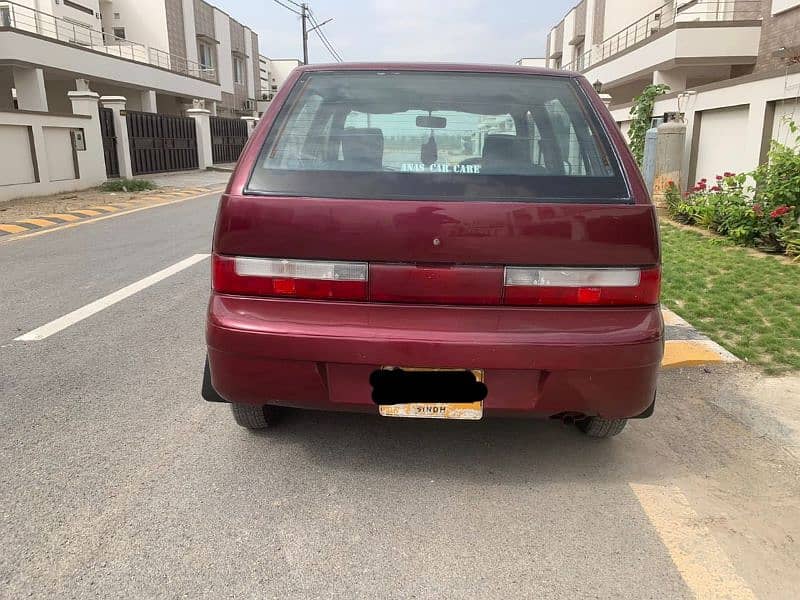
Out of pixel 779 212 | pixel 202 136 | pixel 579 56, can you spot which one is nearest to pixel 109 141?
pixel 202 136

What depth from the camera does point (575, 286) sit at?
2438mm

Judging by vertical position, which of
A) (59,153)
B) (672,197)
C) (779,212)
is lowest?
(672,197)

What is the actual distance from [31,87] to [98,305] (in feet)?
66.5

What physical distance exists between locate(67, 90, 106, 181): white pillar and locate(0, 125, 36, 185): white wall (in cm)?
247

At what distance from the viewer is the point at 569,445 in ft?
10.4

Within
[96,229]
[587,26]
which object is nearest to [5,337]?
[96,229]

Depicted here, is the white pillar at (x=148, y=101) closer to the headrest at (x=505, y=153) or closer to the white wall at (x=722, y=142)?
the white wall at (x=722, y=142)

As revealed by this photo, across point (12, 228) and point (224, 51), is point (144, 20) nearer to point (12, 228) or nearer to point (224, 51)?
point (224, 51)

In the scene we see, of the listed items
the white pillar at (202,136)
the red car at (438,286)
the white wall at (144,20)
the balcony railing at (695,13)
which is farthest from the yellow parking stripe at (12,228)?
the white wall at (144,20)

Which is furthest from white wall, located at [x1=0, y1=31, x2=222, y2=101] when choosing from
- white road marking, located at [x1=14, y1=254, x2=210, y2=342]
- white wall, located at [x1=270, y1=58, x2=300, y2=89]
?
white wall, located at [x1=270, y1=58, x2=300, y2=89]

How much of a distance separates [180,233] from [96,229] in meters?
1.56

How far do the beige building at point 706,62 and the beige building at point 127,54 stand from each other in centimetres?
1870

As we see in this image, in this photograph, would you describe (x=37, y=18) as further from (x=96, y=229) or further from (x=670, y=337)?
(x=670, y=337)

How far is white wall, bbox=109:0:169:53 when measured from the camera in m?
34.0
